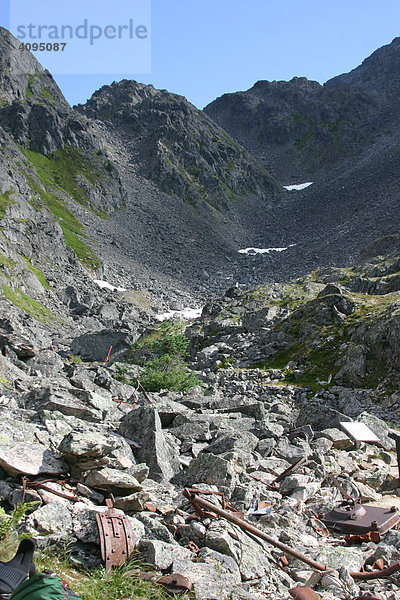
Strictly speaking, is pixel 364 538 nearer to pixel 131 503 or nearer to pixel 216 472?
pixel 216 472

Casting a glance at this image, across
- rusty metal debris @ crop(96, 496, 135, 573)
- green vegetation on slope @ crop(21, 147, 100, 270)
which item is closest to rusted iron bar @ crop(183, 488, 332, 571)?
rusty metal debris @ crop(96, 496, 135, 573)

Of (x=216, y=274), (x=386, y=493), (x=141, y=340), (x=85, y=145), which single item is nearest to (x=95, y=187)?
(x=85, y=145)

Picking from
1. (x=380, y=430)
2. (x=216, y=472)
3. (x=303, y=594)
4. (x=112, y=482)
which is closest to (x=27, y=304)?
(x=380, y=430)

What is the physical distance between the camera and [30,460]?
19.4 feet

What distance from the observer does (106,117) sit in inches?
6334

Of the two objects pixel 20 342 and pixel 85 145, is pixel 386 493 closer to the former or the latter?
pixel 20 342

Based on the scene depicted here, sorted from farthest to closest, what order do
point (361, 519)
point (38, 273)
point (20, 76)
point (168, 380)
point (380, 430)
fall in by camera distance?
point (20, 76), point (38, 273), point (168, 380), point (380, 430), point (361, 519)

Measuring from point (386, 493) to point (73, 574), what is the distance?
280 inches

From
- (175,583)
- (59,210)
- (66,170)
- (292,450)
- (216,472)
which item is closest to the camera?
(175,583)

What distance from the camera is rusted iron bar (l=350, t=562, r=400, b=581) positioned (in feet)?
17.5

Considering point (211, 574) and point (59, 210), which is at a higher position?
point (59, 210)

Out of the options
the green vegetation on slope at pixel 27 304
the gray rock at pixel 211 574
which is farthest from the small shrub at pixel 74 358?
the gray rock at pixel 211 574

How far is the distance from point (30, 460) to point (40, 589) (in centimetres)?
277

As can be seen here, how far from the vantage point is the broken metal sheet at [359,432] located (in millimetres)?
11870
